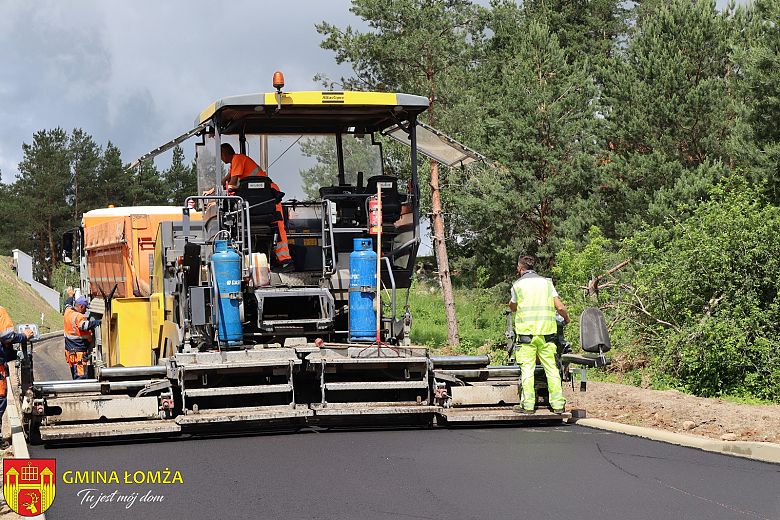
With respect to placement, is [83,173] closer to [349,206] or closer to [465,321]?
[465,321]

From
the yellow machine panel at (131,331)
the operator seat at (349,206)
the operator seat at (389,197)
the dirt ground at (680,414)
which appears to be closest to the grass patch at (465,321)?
the yellow machine panel at (131,331)

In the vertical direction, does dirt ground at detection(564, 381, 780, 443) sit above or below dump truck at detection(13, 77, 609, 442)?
below

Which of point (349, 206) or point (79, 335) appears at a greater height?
point (349, 206)

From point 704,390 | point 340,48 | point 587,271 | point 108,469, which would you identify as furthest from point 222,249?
point 340,48

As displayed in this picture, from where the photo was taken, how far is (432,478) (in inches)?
289

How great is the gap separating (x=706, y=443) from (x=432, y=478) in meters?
2.63

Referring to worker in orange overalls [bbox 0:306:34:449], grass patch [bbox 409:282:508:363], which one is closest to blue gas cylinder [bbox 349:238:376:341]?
worker in orange overalls [bbox 0:306:34:449]

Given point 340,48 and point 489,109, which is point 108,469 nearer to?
point 489,109

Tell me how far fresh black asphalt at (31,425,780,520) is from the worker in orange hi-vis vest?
196 cm

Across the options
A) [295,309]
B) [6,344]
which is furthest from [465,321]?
[6,344]

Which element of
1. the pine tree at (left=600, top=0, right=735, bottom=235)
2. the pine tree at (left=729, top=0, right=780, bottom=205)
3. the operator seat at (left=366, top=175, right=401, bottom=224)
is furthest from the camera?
the pine tree at (left=600, top=0, right=735, bottom=235)

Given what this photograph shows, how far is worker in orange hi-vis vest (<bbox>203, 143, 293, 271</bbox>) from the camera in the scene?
1066 centimetres

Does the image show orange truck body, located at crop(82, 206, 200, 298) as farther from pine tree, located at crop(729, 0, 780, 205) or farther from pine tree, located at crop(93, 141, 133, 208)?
pine tree, located at crop(93, 141, 133, 208)

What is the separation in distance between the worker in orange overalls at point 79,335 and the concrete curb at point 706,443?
325 inches
